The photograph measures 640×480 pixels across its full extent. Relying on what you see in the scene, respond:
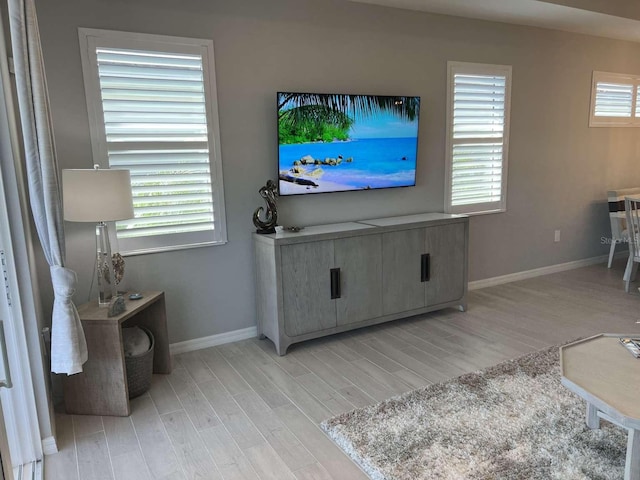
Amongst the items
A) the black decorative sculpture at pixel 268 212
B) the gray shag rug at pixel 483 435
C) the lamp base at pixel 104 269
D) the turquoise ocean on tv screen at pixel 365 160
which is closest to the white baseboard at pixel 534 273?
the turquoise ocean on tv screen at pixel 365 160

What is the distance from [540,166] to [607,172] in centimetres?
117

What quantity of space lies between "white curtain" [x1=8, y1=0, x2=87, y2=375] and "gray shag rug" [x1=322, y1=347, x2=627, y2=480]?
4.35ft

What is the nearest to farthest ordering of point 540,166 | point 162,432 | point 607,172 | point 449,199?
point 162,432 < point 449,199 < point 540,166 < point 607,172

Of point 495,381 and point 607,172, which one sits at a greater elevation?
point 607,172

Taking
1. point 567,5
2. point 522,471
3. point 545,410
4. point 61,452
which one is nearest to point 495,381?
point 545,410

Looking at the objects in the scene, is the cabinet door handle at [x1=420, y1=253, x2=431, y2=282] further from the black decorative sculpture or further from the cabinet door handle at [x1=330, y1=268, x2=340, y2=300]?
the black decorative sculpture

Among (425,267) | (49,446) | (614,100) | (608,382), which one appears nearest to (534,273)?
(425,267)

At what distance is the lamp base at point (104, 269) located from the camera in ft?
8.86

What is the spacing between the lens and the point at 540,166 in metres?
4.92

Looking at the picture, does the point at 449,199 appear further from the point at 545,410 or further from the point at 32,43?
the point at 32,43

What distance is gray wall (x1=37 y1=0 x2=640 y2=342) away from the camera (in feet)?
9.72

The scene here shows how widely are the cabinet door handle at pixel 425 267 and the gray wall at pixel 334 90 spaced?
1.87ft

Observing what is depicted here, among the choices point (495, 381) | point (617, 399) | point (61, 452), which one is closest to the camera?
point (617, 399)

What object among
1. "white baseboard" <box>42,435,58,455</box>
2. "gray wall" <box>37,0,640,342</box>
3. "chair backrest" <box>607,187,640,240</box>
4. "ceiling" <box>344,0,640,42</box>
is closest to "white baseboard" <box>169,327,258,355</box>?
"gray wall" <box>37,0,640,342</box>
